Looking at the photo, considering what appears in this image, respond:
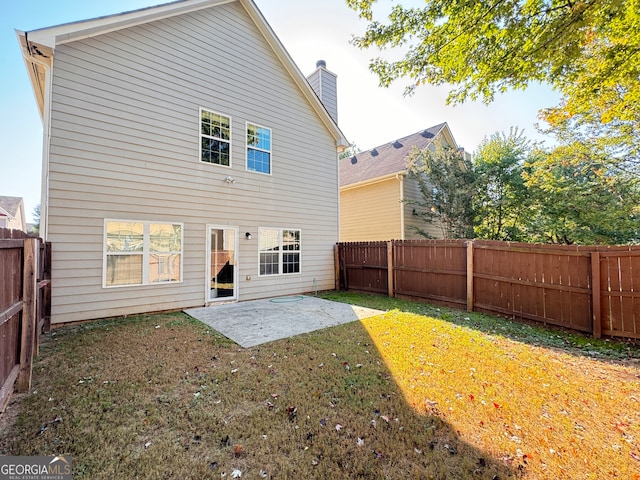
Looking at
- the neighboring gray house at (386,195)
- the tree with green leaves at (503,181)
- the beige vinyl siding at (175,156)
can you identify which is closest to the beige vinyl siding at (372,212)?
the neighboring gray house at (386,195)

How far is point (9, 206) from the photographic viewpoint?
2189 centimetres

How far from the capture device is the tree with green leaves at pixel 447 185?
37.3 feet

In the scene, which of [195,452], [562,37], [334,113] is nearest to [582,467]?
[195,452]

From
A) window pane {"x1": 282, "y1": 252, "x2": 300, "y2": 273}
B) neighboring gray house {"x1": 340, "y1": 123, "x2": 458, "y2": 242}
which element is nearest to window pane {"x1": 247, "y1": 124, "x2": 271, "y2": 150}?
window pane {"x1": 282, "y1": 252, "x2": 300, "y2": 273}

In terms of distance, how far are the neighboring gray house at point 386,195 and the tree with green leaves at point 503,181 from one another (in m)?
1.98

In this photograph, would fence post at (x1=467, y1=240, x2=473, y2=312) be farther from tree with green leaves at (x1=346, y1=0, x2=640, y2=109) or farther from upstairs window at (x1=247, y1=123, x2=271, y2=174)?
upstairs window at (x1=247, y1=123, x2=271, y2=174)

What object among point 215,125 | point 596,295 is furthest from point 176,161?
point 596,295

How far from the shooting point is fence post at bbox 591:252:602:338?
15.8 feet

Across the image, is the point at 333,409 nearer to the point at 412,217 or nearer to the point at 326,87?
the point at 412,217

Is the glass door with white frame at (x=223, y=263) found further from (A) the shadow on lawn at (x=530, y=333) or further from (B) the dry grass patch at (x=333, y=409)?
(A) the shadow on lawn at (x=530, y=333)

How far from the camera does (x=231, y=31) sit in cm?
804

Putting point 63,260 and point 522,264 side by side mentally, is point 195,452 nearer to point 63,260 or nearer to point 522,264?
point 63,260

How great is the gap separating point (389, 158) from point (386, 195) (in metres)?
2.50

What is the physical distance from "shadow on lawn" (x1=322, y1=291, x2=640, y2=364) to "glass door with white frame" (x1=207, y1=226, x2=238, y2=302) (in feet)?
10.9
